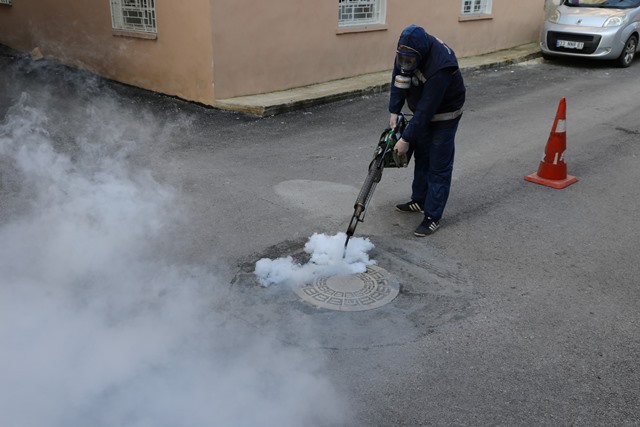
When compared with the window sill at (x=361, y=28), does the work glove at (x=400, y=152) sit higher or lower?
lower

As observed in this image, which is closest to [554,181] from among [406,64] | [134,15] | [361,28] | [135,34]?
[406,64]

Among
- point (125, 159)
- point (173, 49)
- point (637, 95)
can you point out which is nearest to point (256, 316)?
point (125, 159)

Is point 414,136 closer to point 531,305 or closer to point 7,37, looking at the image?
point 531,305

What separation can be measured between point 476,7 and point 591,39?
103 inches

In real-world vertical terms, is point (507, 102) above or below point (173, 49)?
below

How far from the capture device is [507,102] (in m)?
9.81

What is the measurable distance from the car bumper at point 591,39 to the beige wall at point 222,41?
7.31ft

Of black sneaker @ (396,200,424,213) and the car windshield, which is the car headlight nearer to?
the car windshield

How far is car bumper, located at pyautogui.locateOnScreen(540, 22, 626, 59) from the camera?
12.4 meters

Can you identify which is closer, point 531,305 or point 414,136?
point 531,305

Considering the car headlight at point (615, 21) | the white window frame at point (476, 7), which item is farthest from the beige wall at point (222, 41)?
the car headlight at point (615, 21)

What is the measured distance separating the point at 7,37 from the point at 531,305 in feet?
41.2

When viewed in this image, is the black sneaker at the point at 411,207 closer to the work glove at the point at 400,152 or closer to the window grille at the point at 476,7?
the work glove at the point at 400,152

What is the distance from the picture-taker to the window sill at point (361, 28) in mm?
10250
